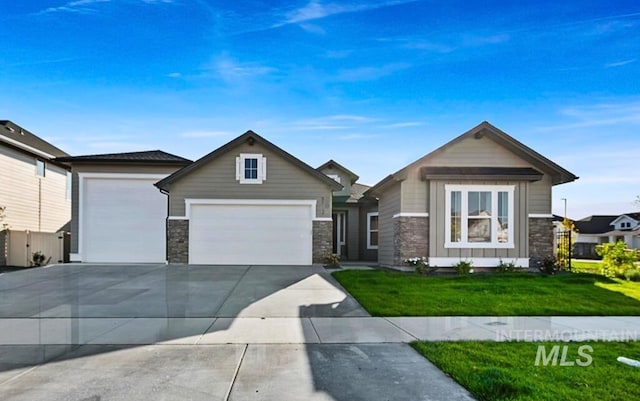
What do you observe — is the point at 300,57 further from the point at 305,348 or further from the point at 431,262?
the point at 305,348

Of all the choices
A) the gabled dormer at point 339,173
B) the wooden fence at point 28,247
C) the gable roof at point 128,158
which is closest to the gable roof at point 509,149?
the gabled dormer at point 339,173

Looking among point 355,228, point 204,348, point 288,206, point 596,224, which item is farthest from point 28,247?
point 596,224

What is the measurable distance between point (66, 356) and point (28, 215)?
55.3 feet

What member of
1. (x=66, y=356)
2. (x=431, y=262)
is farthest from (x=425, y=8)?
(x=66, y=356)

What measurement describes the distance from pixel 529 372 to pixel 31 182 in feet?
69.7

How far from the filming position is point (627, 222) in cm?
4409

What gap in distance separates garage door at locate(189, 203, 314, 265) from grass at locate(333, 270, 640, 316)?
3.86 meters

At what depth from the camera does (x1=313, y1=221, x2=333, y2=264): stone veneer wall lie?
54.5 feet

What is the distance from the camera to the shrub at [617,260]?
13.6 metres

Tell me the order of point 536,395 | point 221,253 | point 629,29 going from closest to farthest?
1. point 536,395
2. point 629,29
3. point 221,253

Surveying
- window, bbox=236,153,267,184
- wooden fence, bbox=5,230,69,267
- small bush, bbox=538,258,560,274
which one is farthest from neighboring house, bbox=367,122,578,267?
wooden fence, bbox=5,230,69,267

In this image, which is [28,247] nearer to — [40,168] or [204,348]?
[40,168]

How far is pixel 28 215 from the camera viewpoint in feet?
62.0

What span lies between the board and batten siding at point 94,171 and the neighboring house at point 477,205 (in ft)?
33.0
